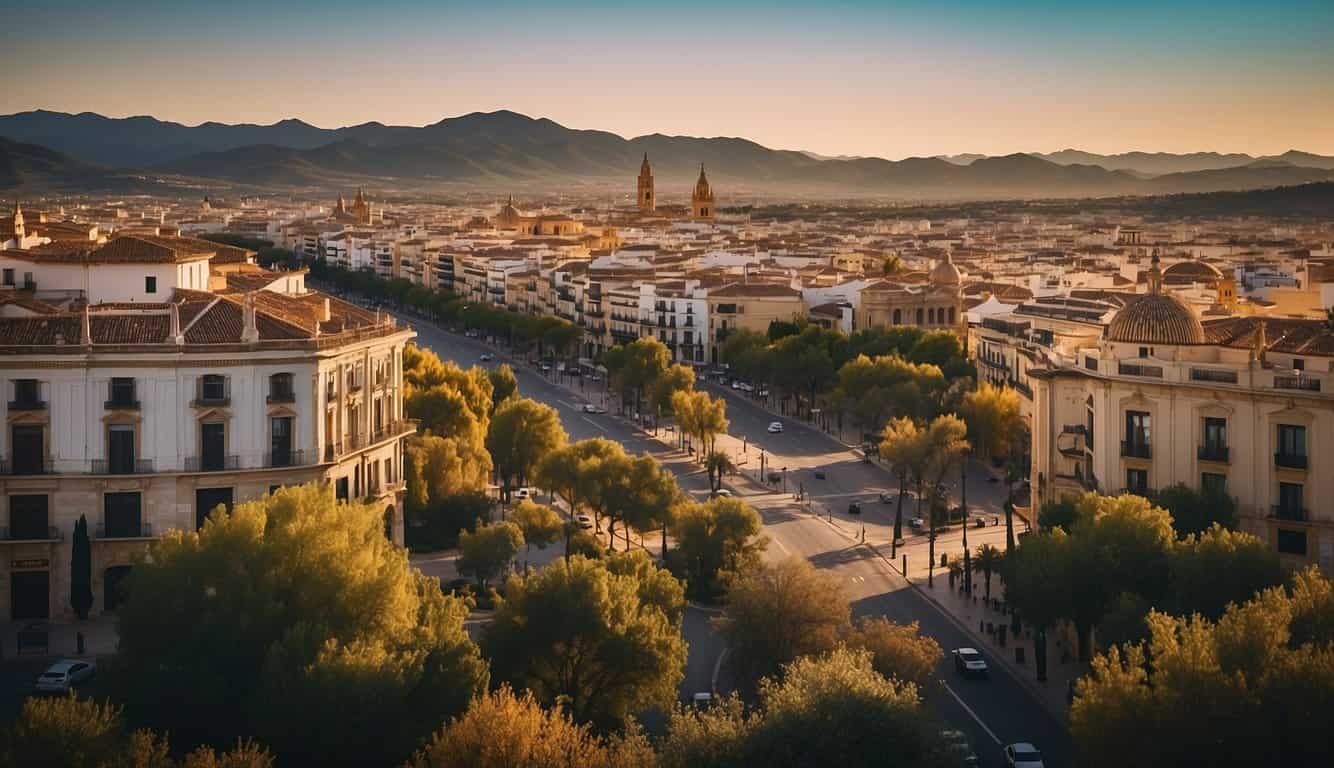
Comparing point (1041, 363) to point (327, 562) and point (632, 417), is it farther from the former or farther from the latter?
point (632, 417)

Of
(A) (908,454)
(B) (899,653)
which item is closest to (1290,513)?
(B) (899,653)

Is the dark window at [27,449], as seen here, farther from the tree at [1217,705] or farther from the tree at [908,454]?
the tree at [1217,705]

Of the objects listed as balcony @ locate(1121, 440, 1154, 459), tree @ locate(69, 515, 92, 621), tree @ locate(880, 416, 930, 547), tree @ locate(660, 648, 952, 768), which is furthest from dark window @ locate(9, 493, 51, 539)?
tree @ locate(880, 416, 930, 547)

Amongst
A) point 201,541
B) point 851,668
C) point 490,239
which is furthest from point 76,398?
point 490,239

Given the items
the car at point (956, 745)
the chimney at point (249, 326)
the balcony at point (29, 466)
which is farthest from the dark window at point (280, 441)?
the car at point (956, 745)

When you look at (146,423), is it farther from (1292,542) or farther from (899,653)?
(1292,542)

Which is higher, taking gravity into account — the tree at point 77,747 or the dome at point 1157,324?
the dome at point 1157,324

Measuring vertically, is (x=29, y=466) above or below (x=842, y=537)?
above
